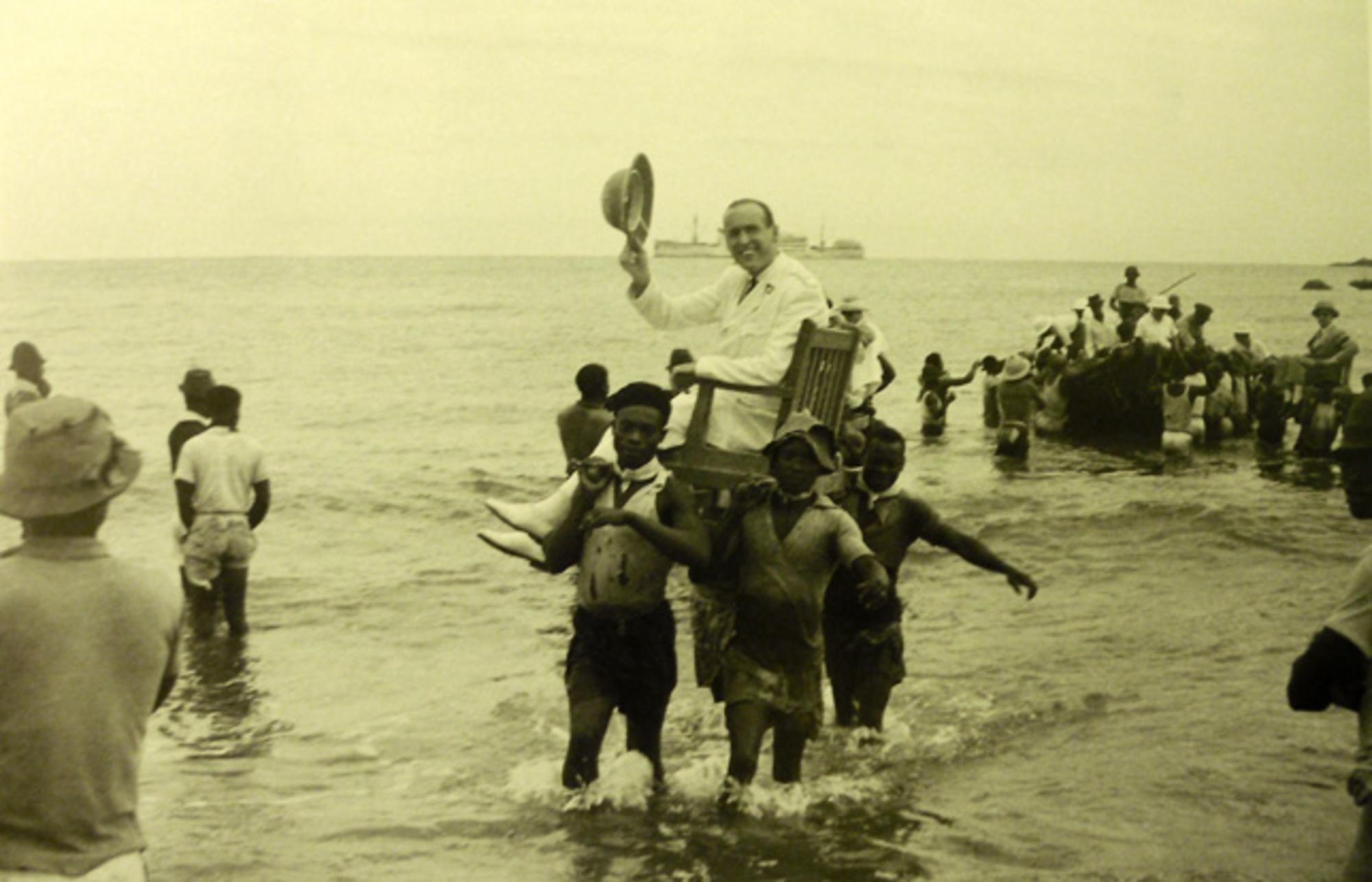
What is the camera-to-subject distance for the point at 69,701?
3520mm

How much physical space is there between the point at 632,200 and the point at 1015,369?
1371 centimetres

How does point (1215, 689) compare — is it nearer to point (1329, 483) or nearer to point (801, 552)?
point (801, 552)

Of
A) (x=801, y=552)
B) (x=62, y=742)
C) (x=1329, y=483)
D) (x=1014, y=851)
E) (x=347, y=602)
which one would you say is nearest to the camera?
(x=62, y=742)

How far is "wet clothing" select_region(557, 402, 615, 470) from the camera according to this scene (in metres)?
11.2

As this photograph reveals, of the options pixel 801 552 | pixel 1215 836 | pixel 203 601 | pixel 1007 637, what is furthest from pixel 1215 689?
pixel 203 601

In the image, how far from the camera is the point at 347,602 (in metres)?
12.9

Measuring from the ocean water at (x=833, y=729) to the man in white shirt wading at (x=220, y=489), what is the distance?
76 cm

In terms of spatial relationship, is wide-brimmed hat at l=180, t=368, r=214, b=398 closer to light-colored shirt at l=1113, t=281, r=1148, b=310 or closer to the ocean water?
the ocean water

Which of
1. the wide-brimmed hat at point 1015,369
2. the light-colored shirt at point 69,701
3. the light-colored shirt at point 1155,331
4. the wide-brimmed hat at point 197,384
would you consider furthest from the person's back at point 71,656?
the light-colored shirt at point 1155,331

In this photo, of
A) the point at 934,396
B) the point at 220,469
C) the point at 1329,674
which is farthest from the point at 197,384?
the point at 934,396

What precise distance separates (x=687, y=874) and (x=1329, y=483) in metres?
14.1

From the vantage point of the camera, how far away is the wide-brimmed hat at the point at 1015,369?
65.0 ft

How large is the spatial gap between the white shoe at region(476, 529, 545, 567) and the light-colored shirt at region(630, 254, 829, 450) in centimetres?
80

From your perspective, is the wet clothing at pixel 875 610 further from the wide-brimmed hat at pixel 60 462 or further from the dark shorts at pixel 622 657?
the wide-brimmed hat at pixel 60 462
